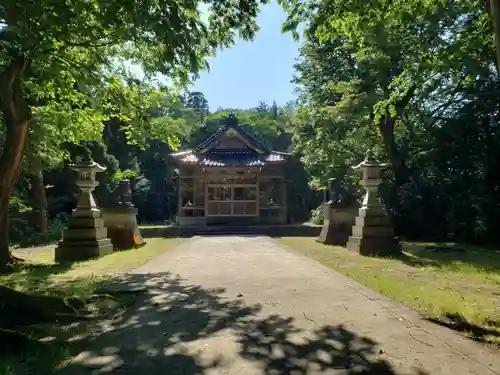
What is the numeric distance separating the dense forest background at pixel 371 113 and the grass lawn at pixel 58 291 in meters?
3.29

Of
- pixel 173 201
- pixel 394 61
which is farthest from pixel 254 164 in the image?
pixel 173 201

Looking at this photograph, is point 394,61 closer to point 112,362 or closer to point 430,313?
point 430,313

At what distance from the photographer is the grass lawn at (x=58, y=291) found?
11.2 ft

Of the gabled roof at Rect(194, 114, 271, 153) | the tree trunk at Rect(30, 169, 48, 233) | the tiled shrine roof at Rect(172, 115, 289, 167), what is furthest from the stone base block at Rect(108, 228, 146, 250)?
the gabled roof at Rect(194, 114, 271, 153)

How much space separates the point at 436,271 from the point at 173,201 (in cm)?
3107

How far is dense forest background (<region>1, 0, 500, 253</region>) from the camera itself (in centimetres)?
779

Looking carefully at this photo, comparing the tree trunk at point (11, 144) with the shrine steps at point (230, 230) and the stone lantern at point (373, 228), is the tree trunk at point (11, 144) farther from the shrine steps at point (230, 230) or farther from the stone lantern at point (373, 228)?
the shrine steps at point (230, 230)

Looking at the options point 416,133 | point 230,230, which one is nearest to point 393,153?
point 416,133

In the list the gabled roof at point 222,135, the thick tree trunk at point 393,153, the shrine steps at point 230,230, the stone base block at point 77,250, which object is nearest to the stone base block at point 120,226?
the stone base block at point 77,250

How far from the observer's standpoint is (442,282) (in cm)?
748

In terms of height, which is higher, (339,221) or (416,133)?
(416,133)

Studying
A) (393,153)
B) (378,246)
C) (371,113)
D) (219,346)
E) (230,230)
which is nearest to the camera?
(219,346)

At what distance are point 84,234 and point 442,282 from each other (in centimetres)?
900

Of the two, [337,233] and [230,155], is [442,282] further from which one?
[230,155]
